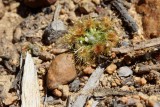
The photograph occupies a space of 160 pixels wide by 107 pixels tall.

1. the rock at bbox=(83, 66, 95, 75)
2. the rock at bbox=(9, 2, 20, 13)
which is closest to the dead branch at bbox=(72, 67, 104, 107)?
the rock at bbox=(83, 66, 95, 75)

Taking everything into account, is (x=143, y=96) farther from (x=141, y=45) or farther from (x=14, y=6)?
(x=14, y=6)

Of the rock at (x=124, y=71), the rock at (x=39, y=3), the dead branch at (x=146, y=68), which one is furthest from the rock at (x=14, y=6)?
the dead branch at (x=146, y=68)

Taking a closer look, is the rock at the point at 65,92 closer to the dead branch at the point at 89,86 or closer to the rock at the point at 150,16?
the dead branch at the point at 89,86

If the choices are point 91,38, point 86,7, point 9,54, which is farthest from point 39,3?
point 91,38

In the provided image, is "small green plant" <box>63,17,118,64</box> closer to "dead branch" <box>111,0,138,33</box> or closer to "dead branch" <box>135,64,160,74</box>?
"dead branch" <box>111,0,138,33</box>

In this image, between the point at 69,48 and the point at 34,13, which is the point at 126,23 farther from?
the point at 34,13

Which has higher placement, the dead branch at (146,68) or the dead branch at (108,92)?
the dead branch at (146,68)

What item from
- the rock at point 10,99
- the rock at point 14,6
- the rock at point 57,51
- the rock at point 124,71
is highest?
the rock at point 14,6

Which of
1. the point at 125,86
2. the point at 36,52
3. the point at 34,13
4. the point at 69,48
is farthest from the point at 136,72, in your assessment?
the point at 34,13
